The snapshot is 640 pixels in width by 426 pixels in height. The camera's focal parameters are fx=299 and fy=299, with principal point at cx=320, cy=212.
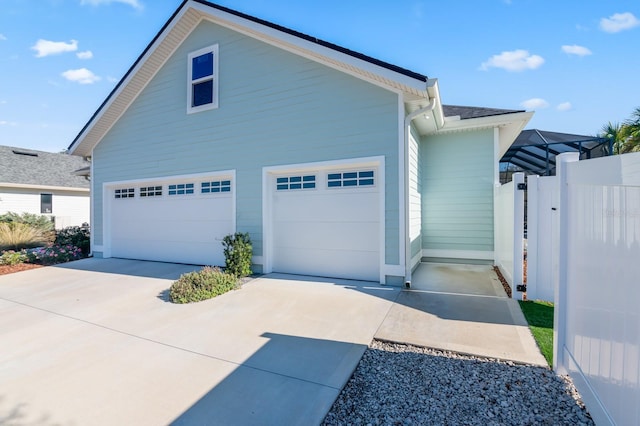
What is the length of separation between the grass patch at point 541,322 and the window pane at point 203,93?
27.7 ft

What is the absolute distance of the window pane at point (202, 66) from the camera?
8203 millimetres

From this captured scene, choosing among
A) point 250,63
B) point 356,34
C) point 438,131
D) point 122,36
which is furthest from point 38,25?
point 438,131

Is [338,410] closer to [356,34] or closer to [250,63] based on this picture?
[250,63]

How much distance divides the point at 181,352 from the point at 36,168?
884 inches

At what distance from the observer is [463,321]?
4.15 m

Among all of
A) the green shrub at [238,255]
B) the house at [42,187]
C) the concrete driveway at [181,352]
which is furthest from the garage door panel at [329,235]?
the house at [42,187]

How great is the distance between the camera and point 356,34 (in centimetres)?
773

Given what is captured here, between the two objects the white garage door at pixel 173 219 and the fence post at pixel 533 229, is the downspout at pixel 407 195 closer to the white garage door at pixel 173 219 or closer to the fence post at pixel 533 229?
the fence post at pixel 533 229

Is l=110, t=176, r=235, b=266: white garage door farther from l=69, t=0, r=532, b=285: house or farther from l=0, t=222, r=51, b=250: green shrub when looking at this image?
l=0, t=222, r=51, b=250: green shrub

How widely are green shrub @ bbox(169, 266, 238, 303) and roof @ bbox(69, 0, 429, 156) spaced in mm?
5009

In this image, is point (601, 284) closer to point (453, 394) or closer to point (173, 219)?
point (453, 394)

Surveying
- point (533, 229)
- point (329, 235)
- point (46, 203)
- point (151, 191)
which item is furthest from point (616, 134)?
point (46, 203)

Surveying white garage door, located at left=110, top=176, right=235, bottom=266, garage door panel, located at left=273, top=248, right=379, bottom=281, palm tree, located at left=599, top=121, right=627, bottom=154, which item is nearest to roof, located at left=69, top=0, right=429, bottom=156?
white garage door, located at left=110, top=176, right=235, bottom=266

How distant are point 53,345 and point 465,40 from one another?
1027 cm
